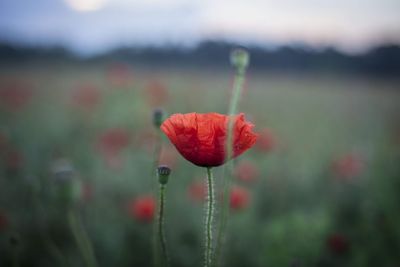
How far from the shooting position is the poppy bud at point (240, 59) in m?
1.33

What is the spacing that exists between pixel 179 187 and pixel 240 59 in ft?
9.05

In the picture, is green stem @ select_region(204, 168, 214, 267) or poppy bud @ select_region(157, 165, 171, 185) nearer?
green stem @ select_region(204, 168, 214, 267)

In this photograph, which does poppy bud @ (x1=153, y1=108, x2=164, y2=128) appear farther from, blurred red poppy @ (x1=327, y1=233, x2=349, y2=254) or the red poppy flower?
blurred red poppy @ (x1=327, y1=233, x2=349, y2=254)

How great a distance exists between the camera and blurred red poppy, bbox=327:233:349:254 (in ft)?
8.71

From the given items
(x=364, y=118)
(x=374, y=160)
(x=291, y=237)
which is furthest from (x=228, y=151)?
(x=364, y=118)

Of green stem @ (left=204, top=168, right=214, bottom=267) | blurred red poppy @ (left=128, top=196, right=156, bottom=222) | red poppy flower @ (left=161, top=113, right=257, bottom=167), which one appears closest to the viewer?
green stem @ (left=204, top=168, right=214, bottom=267)

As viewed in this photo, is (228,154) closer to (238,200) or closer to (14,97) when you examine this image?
(238,200)

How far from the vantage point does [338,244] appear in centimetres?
266

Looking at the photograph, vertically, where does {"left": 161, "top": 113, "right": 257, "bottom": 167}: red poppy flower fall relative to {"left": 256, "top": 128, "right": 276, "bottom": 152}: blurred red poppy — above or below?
below

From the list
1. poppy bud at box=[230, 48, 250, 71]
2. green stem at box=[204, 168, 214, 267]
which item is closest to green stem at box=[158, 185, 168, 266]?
green stem at box=[204, 168, 214, 267]

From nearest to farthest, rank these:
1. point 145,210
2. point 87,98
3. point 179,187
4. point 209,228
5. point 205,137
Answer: point 209,228, point 205,137, point 145,210, point 179,187, point 87,98

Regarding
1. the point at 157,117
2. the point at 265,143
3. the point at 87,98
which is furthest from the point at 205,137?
the point at 87,98

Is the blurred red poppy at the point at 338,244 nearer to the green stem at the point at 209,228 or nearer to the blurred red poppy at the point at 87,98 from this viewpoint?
the green stem at the point at 209,228

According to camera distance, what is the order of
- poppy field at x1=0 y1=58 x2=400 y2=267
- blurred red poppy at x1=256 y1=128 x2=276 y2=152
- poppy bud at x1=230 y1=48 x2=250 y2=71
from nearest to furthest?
1. poppy bud at x1=230 y1=48 x2=250 y2=71
2. poppy field at x1=0 y1=58 x2=400 y2=267
3. blurred red poppy at x1=256 y1=128 x2=276 y2=152
